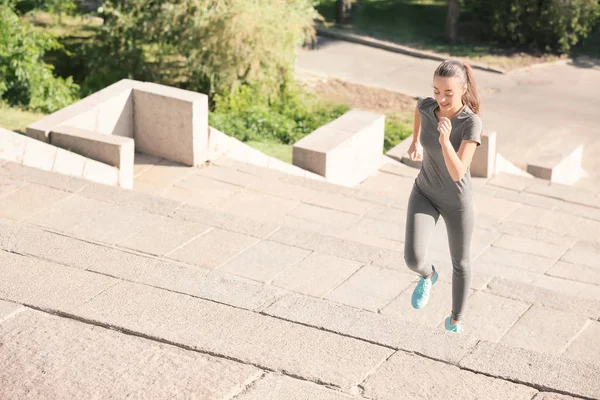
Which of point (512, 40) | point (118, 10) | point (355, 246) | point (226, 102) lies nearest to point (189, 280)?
point (355, 246)

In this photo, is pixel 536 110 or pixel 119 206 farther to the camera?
pixel 536 110

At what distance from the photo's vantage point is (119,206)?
783cm

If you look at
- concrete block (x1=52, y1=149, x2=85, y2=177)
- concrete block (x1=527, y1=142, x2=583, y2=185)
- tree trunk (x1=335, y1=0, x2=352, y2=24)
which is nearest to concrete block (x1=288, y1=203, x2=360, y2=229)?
concrete block (x1=52, y1=149, x2=85, y2=177)

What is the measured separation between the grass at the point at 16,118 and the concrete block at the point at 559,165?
22.9ft

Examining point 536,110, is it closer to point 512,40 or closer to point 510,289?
point 512,40

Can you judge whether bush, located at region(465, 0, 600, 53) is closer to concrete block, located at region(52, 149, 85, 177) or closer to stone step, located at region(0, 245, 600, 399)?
concrete block, located at region(52, 149, 85, 177)

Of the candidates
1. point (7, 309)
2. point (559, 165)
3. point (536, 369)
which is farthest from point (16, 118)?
point (536, 369)

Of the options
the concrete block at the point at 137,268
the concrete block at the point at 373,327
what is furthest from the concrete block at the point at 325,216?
the concrete block at the point at 373,327

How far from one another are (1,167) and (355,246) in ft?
11.0

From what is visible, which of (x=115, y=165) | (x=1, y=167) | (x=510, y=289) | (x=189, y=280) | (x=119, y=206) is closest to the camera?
→ (x=189, y=280)

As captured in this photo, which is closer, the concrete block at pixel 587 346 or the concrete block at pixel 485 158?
the concrete block at pixel 587 346

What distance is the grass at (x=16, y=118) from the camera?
10.8 meters

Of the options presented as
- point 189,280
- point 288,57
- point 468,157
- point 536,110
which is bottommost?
point 536,110

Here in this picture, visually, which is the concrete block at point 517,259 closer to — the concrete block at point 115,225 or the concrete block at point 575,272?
the concrete block at point 575,272
